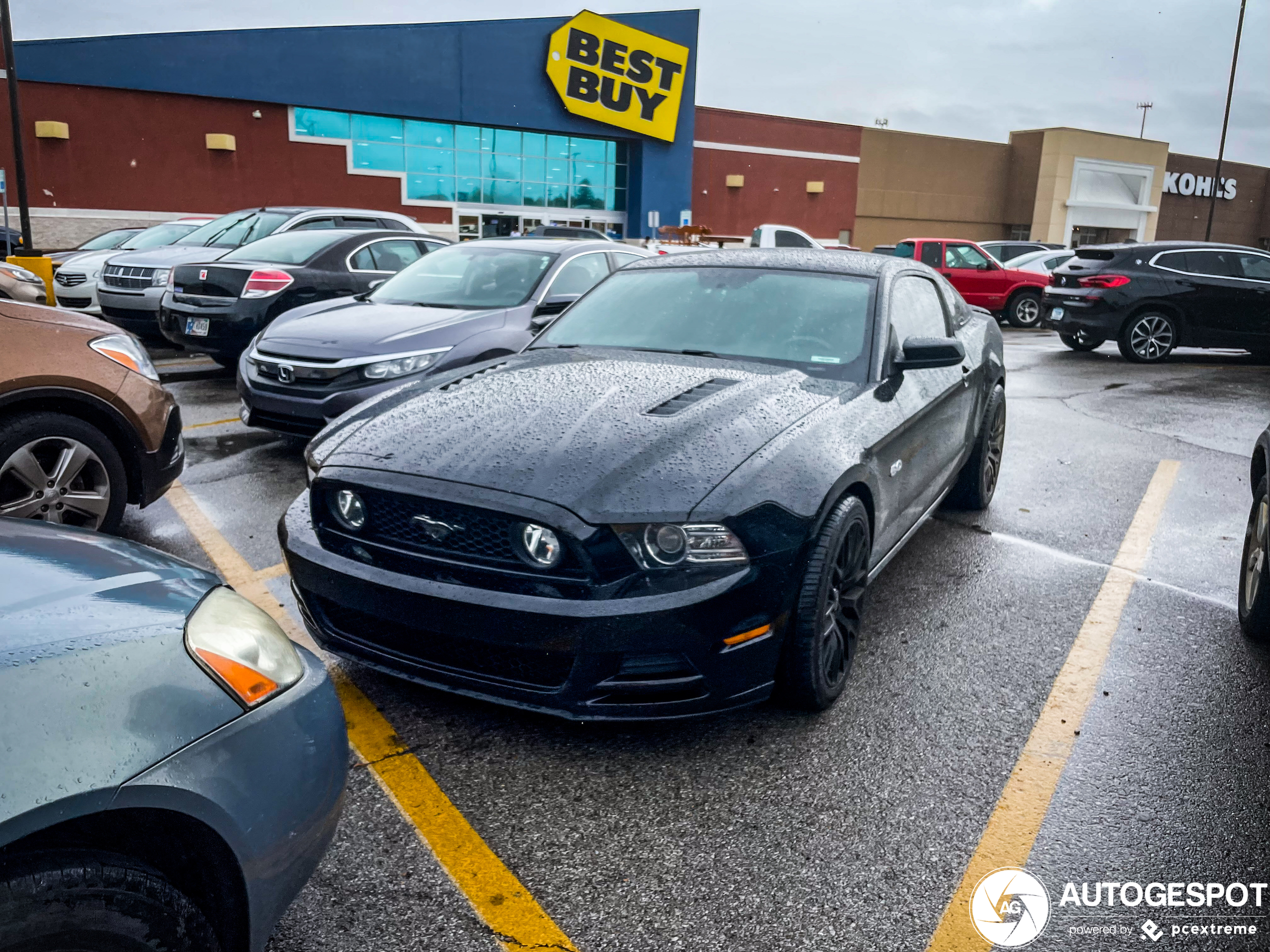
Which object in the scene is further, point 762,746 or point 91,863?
point 762,746

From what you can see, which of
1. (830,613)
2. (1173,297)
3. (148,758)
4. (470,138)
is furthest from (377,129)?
(148,758)

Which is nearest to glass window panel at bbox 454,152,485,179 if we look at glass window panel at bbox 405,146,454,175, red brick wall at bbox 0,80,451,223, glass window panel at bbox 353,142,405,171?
glass window panel at bbox 405,146,454,175

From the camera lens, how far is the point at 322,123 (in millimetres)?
28766

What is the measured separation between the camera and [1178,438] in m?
8.32

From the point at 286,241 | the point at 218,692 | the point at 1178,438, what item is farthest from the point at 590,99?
the point at 218,692

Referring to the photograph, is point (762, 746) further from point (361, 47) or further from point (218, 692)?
point (361, 47)

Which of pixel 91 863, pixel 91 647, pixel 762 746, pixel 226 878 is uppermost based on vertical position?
pixel 91 647

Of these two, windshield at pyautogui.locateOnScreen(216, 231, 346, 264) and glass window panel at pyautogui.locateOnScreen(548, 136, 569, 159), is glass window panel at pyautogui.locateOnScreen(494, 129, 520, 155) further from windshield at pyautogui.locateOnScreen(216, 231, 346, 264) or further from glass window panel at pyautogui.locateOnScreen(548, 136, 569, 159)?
windshield at pyautogui.locateOnScreen(216, 231, 346, 264)

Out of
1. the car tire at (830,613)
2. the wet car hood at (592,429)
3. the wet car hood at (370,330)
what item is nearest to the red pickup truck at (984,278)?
the wet car hood at (370,330)

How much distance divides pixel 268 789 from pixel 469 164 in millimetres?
32602

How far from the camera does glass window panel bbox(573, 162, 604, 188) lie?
113 feet

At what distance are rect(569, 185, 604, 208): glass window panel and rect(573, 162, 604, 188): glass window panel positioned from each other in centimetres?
16

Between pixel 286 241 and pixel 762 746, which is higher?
pixel 286 241

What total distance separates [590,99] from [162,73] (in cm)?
1360
